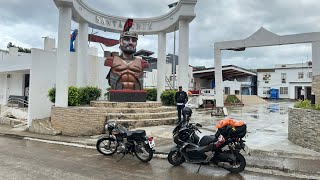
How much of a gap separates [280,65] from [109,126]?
1971 inches

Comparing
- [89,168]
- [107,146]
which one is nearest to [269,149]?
[107,146]

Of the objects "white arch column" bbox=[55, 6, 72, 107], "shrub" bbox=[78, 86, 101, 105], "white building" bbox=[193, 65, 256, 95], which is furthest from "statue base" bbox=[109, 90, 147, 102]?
"white building" bbox=[193, 65, 256, 95]

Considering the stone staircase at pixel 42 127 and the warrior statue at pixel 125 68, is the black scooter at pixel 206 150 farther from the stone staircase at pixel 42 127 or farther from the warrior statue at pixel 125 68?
the warrior statue at pixel 125 68

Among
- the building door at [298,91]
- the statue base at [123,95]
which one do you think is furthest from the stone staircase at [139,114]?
the building door at [298,91]

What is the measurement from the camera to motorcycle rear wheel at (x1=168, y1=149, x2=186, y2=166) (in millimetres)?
6320

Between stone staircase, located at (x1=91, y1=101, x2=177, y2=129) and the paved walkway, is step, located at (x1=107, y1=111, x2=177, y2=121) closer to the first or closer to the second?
stone staircase, located at (x1=91, y1=101, x2=177, y2=129)

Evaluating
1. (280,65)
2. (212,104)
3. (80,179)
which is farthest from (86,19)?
(280,65)

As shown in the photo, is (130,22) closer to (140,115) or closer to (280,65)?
(140,115)

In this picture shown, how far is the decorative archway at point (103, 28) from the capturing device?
472 inches

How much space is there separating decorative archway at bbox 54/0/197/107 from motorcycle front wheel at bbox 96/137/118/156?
5364mm

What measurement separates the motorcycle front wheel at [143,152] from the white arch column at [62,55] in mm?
6516

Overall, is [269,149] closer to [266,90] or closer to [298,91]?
[298,91]

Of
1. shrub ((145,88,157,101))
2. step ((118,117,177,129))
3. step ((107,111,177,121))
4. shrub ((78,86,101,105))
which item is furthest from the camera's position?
shrub ((145,88,157,101))

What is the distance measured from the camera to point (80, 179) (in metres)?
5.16
